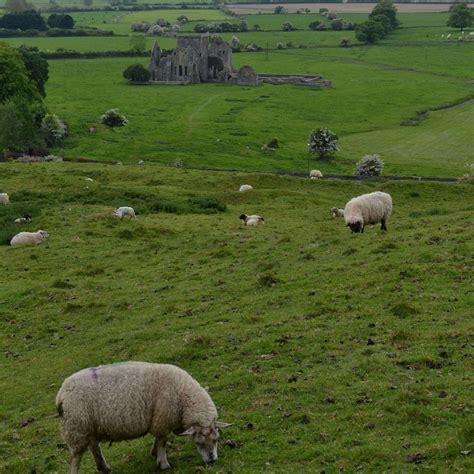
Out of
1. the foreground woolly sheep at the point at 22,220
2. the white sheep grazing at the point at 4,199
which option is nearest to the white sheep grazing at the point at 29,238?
the foreground woolly sheep at the point at 22,220

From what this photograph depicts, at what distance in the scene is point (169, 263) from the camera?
1210 inches

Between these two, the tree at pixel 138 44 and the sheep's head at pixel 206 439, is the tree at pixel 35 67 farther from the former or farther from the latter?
the sheep's head at pixel 206 439

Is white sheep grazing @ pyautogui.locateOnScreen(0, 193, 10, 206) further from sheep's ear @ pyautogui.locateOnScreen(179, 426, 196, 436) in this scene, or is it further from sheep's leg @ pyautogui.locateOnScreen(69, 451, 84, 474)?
sheep's ear @ pyautogui.locateOnScreen(179, 426, 196, 436)

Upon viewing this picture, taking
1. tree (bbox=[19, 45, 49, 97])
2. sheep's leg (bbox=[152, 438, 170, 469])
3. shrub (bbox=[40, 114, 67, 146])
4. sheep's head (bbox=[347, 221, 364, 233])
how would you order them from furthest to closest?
tree (bbox=[19, 45, 49, 97]) < shrub (bbox=[40, 114, 67, 146]) < sheep's head (bbox=[347, 221, 364, 233]) < sheep's leg (bbox=[152, 438, 170, 469])

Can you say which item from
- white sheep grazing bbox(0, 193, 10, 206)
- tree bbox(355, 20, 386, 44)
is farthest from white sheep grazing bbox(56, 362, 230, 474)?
tree bbox(355, 20, 386, 44)

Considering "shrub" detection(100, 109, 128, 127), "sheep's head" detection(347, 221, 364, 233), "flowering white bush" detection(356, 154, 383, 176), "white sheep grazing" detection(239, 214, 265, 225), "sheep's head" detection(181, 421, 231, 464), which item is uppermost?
"sheep's head" detection(181, 421, 231, 464)

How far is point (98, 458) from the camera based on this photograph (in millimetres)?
13586

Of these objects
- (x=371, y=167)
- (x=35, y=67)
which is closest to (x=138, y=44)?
(x=35, y=67)

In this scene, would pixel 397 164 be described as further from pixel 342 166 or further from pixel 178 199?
pixel 178 199

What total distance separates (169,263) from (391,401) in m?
17.3

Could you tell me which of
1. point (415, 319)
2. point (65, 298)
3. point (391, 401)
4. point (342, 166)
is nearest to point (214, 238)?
point (65, 298)

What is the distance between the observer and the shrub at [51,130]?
8381cm

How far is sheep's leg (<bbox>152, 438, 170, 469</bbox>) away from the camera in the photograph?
44.0 feet

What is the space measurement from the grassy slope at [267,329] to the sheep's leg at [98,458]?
0.32 meters
